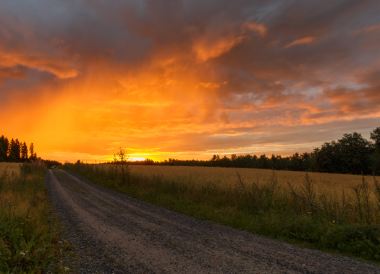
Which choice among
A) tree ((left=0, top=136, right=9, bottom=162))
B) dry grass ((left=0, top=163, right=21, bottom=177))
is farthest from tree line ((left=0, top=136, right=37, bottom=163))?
dry grass ((left=0, top=163, right=21, bottom=177))

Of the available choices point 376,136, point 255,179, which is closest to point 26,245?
point 255,179

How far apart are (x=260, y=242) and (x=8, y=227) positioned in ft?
27.1

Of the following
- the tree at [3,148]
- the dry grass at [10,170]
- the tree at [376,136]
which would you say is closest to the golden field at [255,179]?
the dry grass at [10,170]

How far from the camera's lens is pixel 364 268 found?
8.88 metres

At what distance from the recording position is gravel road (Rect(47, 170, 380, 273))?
8.54m

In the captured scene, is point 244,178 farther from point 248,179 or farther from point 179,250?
point 179,250

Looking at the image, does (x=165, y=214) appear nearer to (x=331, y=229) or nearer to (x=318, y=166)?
(x=331, y=229)

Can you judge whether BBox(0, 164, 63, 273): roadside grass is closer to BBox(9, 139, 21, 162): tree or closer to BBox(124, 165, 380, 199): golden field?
BBox(124, 165, 380, 199): golden field

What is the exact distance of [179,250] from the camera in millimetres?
10109

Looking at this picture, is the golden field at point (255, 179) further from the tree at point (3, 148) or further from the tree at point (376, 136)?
the tree at point (3, 148)

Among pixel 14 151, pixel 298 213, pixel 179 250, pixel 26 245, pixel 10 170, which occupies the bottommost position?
pixel 179 250

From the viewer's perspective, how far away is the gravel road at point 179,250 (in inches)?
336

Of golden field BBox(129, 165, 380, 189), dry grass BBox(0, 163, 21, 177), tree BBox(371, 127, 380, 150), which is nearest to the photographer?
golden field BBox(129, 165, 380, 189)

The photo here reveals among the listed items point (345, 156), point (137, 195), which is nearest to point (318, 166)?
point (345, 156)
